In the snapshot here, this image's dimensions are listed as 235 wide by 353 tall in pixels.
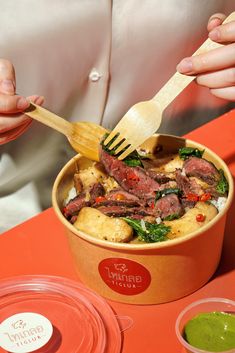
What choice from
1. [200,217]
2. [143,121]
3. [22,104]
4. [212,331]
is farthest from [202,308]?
[22,104]

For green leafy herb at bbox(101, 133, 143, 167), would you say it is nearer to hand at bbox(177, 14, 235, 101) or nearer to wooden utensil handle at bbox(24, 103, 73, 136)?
wooden utensil handle at bbox(24, 103, 73, 136)

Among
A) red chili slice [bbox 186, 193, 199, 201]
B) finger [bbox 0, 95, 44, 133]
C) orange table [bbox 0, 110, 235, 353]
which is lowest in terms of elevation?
orange table [bbox 0, 110, 235, 353]

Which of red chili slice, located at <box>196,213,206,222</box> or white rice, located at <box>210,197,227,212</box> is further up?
red chili slice, located at <box>196,213,206,222</box>

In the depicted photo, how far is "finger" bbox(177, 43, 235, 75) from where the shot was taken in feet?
3.33

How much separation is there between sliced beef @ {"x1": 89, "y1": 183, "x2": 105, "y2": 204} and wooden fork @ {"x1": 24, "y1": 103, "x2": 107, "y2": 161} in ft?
0.19

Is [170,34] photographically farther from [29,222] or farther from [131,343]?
[131,343]

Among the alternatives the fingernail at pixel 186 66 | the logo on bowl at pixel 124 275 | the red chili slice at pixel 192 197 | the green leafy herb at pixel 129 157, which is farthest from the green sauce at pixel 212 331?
the fingernail at pixel 186 66

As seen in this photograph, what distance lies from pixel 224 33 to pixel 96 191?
1.25ft

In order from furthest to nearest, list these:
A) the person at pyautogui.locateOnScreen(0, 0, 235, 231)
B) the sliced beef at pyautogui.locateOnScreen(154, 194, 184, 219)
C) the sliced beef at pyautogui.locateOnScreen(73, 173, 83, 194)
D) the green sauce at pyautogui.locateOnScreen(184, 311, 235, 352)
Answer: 1. the person at pyautogui.locateOnScreen(0, 0, 235, 231)
2. the sliced beef at pyautogui.locateOnScreen(73, 173, 83, 194)
3. the sliced beef at pyautogui.locateOnScreen(154, 194, 184, 219)
4. the green sauce at pyautogui.locateOnScreen(184, 311, 235, 352)

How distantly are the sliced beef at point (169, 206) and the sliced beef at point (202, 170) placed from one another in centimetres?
10

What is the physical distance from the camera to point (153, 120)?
1045mm

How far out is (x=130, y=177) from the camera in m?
1.05

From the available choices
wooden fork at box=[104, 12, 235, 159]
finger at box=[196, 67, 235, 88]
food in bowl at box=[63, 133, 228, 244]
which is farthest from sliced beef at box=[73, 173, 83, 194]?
finger at box=[196, 67, 235, 88]

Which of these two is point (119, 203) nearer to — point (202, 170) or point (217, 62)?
point (202, 170)
